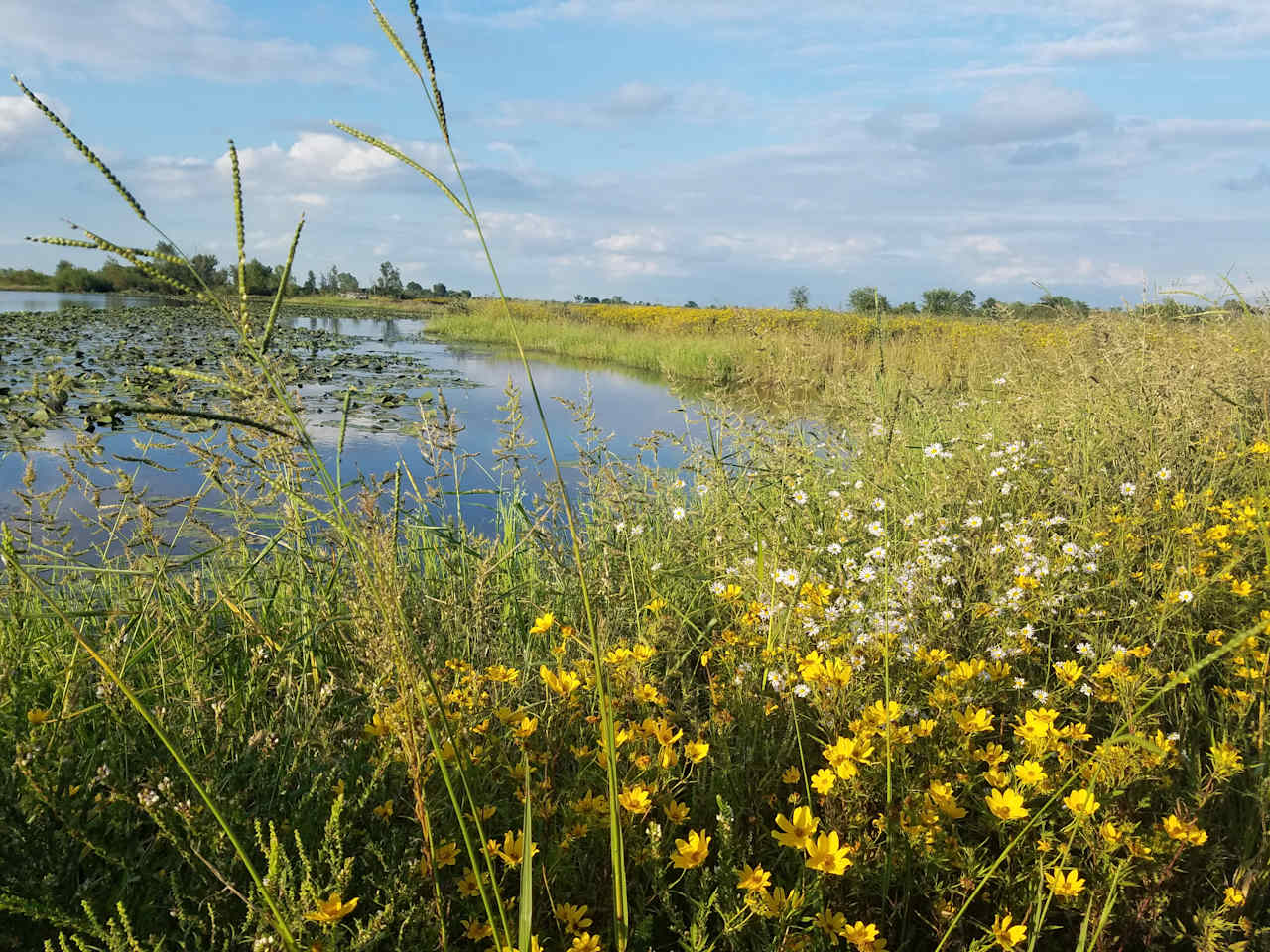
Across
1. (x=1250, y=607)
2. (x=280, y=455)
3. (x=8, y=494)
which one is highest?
(x=280, y=455)

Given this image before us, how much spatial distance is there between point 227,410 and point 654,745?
2.57m

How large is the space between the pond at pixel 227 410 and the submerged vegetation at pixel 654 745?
9.1 inches

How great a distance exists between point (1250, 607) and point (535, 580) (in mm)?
2151

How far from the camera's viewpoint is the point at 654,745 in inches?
57.8

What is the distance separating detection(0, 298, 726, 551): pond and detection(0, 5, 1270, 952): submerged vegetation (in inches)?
9.1

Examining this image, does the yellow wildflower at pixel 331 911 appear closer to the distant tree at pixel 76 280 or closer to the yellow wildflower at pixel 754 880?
the yellow wildflower at pixel 754 880

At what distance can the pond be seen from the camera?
7.00 feet

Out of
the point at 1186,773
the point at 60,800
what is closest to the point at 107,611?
the point at 60,800

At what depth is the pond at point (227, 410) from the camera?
2135 mm

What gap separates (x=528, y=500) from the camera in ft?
15.5

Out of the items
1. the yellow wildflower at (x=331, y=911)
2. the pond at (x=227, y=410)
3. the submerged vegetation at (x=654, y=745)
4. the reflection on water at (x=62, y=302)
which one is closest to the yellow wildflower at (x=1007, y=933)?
the submerged vegetation at (x=654, y=745)

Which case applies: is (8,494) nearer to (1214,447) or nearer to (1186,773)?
(1186,773)

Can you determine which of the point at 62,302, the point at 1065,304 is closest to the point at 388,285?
the point at 62,302

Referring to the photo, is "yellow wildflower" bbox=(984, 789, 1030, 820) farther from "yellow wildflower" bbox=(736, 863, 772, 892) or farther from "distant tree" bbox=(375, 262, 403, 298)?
"distant tree" bbox=(375, 262, 403, 298)
